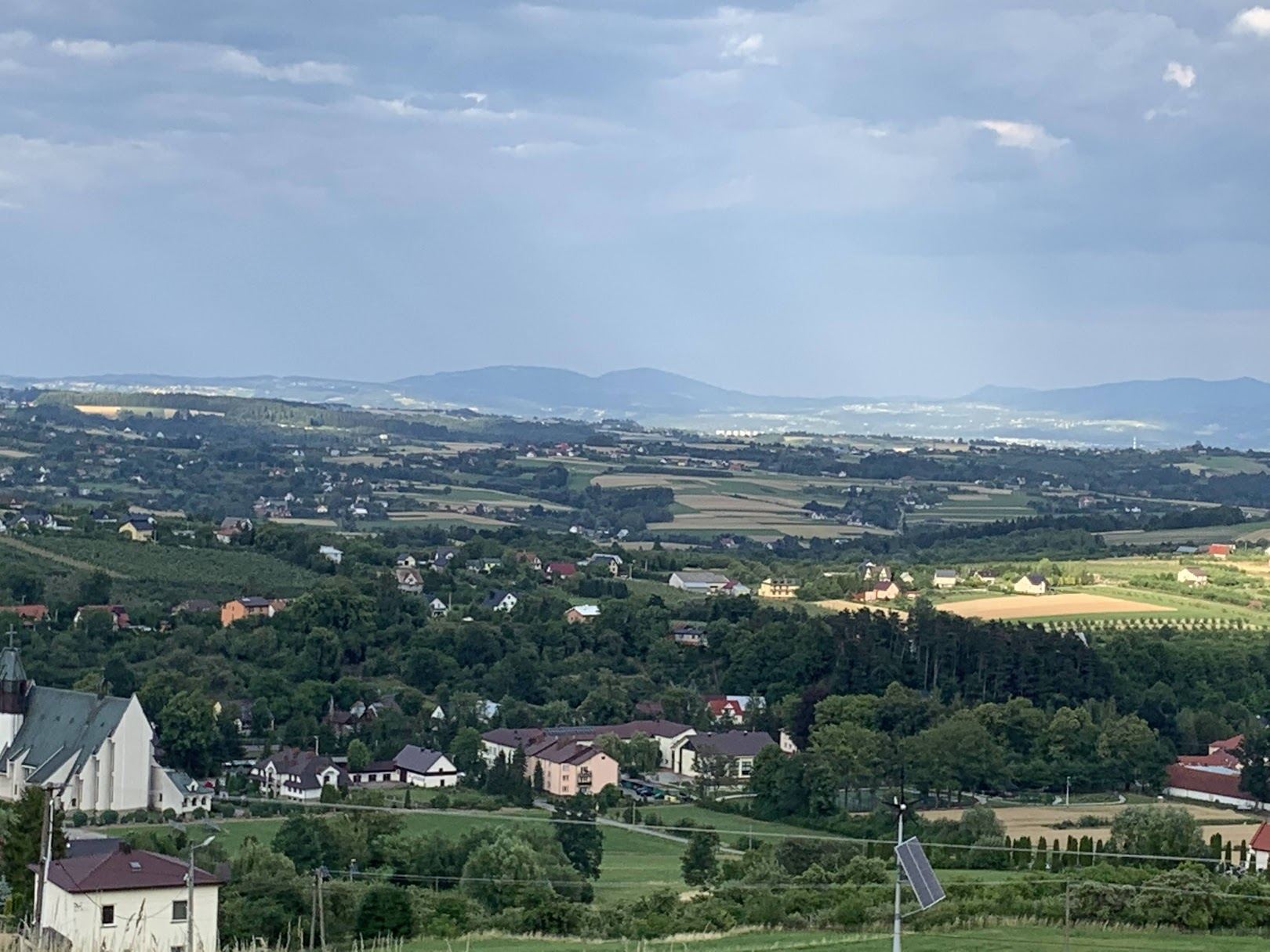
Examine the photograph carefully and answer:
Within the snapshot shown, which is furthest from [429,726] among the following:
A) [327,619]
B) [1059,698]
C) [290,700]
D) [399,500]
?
[399,500]

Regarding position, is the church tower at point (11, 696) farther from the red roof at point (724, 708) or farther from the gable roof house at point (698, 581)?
the gable roof house at point (698, 581)

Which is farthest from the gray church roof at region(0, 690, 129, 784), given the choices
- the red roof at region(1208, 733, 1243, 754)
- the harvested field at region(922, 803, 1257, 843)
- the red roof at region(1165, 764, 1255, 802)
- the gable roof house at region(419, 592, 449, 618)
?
the red roof at region(1208, 733, 1243, 754)

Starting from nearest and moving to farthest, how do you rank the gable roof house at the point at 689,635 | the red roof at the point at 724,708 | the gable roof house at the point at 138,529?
the red roof at the point at 724,708
the gable roof house at the point at 689,635
the gable roof house at the point at 138,529

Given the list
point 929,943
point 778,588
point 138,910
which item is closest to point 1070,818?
point 929,943

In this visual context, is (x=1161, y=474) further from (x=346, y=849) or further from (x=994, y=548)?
(x=346, y=849)

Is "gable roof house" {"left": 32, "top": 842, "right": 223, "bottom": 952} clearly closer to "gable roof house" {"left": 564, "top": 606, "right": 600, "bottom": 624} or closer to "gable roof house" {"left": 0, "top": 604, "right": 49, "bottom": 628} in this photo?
"gable roof house" {"left": 0, "top": 604, "right": 49, "bottom": 628}

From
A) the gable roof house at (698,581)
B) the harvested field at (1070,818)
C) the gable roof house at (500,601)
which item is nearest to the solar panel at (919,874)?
the harvested field at (1070,818)

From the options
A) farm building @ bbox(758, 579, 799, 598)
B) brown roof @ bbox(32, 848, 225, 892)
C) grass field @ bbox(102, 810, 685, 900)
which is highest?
brown roof @ bbox(32, 848, 225, 892)
